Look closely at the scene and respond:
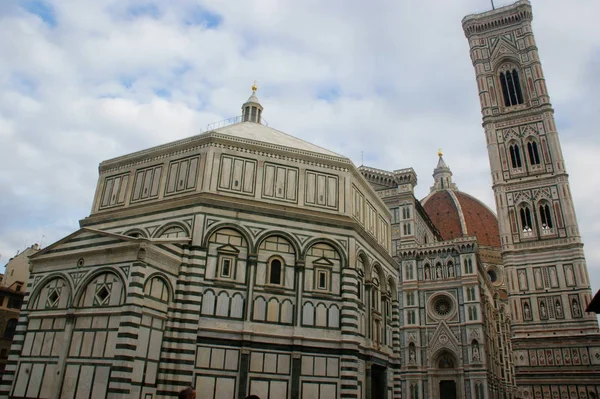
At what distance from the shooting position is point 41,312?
53.7ft

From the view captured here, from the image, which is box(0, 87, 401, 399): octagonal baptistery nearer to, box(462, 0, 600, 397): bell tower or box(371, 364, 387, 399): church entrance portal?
box(371, 364, 387, 399): church entrance portal

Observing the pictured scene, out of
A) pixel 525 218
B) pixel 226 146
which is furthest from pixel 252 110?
pixel 525 218

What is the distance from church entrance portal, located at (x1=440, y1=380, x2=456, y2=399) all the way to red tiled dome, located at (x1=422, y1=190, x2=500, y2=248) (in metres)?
41.1

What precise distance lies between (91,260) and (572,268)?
3783 centimetres

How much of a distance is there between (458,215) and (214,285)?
7079 cm

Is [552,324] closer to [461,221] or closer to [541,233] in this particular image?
[541,233]

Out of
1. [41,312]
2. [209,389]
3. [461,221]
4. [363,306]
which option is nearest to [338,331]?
[363,306]

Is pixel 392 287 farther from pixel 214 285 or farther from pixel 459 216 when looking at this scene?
pixel 459 216

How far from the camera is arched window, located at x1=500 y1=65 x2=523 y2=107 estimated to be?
Answer: 49.1 meters

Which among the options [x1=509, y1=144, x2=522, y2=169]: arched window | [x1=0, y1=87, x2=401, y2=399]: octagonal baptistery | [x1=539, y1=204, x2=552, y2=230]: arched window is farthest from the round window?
[x1=0, y1=87, x2=401, y2=399]: octagonal baptistery

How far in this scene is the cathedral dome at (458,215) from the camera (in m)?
79.4

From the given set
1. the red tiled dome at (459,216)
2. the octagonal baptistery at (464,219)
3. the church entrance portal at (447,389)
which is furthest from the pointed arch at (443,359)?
the red tiled dome at (459,216)

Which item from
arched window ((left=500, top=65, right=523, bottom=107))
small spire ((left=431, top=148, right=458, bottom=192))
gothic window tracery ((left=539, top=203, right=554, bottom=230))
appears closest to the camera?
gothic window tracery ((left=539, top=203, right=554, bottom=230))

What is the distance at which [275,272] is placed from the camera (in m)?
17.9
